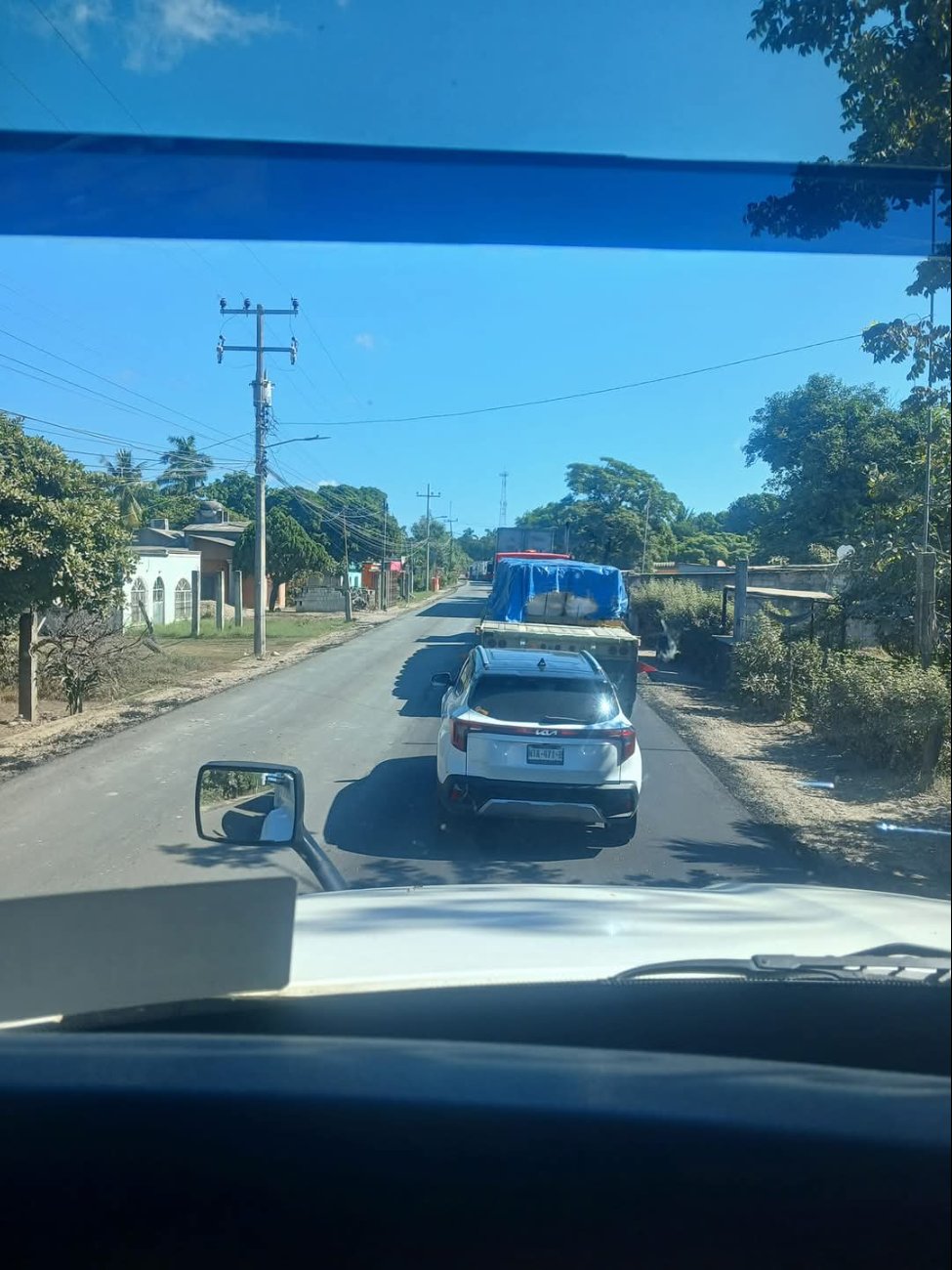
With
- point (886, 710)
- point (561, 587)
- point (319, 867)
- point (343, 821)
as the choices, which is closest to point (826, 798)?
point (886, 710)

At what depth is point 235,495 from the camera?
38.1m

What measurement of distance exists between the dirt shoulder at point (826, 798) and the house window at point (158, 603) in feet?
39.3

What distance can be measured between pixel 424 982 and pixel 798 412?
158 inches

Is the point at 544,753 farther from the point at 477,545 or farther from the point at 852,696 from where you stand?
the point at 477,545

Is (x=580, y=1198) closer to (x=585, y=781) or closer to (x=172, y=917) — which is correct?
(x=172, y=917)

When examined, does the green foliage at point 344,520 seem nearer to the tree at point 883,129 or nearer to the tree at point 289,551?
the tree at point 289,551

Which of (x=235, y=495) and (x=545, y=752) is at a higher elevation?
(x=235, y=495)

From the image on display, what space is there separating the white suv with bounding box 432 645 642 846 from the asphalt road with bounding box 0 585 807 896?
34 centimetres

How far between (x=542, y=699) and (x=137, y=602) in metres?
12.3

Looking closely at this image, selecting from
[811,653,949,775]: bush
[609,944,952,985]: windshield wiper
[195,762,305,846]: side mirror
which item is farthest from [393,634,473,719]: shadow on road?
[609,944,952,985]: windshield wiper

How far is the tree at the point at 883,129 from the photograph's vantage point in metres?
3.64

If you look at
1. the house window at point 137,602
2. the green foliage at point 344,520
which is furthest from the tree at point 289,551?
the house window at point 137,602

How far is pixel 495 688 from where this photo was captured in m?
7.88

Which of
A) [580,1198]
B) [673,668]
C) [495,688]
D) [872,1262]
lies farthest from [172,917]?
[673,668]
